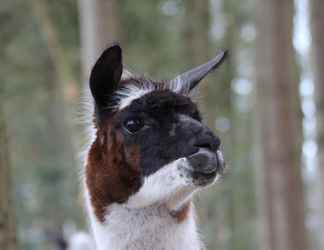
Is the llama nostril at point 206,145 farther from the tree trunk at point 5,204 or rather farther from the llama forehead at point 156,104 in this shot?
the tree trunk at point 5,204

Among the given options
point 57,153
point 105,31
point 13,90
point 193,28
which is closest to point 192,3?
point 193,28

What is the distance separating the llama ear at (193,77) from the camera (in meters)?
4.78

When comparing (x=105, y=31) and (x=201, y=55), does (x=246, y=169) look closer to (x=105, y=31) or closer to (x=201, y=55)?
(x=201, y=55)

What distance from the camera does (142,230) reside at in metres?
4.39

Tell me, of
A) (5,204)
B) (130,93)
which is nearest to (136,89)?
(130,93)

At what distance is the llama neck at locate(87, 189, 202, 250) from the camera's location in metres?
4.38

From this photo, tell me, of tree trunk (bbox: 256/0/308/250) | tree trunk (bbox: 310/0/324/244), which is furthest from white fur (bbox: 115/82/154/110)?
tree trunk (bbox: 310/0/324/244)

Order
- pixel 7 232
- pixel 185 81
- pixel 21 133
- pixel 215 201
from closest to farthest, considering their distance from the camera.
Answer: pixel 185 81, pixel 7 232, pixel 215 201, pixel 21 133

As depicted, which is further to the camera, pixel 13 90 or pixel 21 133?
pixel 21 133

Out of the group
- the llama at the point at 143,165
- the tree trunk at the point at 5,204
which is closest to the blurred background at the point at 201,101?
the tree trunk at the point at 5,204

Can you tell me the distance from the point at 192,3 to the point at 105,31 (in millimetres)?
8190

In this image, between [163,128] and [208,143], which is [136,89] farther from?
[208,143]

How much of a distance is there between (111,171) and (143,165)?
0.80 feet

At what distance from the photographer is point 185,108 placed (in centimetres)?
447
